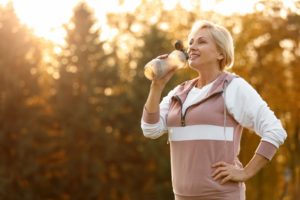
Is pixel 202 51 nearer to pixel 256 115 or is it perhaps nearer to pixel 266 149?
pixel 256 115

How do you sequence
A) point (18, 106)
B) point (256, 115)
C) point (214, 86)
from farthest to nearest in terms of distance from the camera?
point (18, 106), point (214, 86), point (256, 115)

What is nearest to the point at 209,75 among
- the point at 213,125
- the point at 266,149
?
the point at 213,125

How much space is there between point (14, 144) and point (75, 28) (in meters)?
5.82

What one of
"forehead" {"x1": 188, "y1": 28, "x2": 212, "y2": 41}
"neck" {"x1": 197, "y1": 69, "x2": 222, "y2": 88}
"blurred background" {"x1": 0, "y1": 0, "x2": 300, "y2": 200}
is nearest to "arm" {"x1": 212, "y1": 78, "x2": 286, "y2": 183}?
"neck" {"x1": 197, "y1": 69, "x2": 222, "y2": 88}

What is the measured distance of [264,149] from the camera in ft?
11.7

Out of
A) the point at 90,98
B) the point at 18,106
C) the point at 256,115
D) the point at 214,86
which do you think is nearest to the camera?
the point at 256,115

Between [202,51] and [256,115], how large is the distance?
1.45 feet

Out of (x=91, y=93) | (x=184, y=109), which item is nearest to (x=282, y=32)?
(x=91, y=93)

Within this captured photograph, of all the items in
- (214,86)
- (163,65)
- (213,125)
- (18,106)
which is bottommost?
(18,106)

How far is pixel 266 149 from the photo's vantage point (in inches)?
141

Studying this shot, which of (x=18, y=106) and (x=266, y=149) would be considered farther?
(x=18, y=106)

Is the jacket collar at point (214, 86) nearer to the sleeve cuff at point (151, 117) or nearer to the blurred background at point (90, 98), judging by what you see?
the sleeve cuff at point (151, 117)

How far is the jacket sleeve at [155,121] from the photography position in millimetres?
3744

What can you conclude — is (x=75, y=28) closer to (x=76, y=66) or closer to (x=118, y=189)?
(x=76, y=66)
